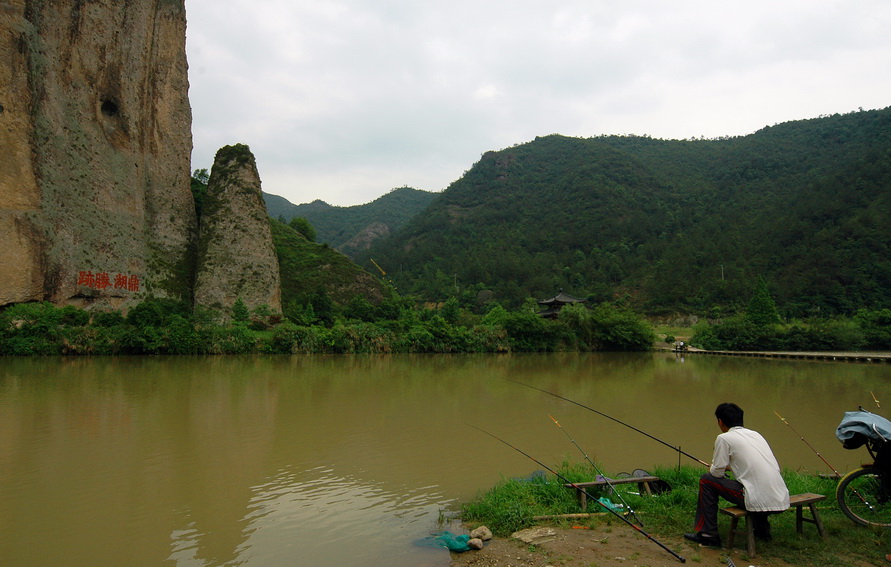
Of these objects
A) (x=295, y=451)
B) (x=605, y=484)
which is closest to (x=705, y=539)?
(x=605, y=484)

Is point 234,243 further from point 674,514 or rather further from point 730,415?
point 730,415

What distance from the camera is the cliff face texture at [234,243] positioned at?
32250 millimetres

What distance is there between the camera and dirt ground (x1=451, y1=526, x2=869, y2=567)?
151 inches

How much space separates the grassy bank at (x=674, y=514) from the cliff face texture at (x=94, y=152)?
1093 inches

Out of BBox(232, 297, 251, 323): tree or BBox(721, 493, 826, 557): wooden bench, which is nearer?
BBox(721, 493, 826, 557): wooden bench

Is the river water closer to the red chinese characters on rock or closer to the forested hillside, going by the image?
the red chinese characters on rock

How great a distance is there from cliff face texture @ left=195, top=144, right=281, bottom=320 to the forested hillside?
37.4 meters

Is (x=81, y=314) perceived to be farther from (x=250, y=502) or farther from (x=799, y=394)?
(x=799, y=394)

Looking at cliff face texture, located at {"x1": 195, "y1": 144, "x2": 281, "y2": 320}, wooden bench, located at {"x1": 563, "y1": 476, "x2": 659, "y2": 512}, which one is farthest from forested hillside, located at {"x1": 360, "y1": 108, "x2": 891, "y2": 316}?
wooden bench, located at {"x1": 563, "y1": 476, "x2": 659, "y2": 512}

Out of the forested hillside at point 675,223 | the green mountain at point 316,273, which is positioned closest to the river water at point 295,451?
the green mountain at point 316,273

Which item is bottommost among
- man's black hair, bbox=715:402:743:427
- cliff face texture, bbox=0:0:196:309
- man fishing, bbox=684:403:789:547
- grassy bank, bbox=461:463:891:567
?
Result: grassy bank, bbox=461:463:891:567

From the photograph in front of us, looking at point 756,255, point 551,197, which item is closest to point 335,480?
point 756,255

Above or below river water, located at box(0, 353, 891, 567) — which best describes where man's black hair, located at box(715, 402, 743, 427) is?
above

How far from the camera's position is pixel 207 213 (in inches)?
1345
